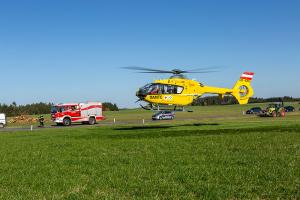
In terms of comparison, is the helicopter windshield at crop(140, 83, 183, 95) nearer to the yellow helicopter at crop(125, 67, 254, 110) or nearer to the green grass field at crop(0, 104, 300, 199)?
the yellow helicopter at crop(125, 67, 254, 110)

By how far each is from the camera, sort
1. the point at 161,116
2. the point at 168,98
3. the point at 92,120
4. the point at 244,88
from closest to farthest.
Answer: the point at 168,98 → the point at 244,88 → the point at 92,120 → the point at 161,116

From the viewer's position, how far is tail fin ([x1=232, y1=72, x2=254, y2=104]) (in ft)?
138

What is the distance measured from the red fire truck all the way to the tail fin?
21741 mm

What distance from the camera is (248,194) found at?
299 inches

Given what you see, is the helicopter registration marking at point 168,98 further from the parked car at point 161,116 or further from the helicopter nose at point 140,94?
the parked car at point 161,116

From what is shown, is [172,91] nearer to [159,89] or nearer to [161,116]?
[159,89]

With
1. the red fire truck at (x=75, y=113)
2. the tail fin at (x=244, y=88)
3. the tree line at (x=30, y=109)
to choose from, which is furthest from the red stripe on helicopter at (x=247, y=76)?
the tree line at (x=30, y=109)

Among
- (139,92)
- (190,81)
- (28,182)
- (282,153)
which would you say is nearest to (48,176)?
(28,182)

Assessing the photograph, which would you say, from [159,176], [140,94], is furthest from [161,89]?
[159,176]

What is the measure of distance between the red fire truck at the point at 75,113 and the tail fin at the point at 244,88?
21.7m

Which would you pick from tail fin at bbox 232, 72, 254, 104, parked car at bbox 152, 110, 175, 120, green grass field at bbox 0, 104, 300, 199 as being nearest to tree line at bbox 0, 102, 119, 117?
parked car at bbox 152, 110, 175, 120

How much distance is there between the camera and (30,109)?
486ft

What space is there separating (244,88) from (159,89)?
11.0m

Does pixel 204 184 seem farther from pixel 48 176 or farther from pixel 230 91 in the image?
pixel 230 91
